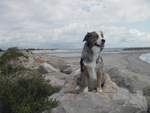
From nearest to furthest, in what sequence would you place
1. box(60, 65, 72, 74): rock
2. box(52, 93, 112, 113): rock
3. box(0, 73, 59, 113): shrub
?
1. box(52, 93, 112, 113): rock
2. box(0, 73, 59, 113): shrub
3. box(60, 65, 72, 74): rock

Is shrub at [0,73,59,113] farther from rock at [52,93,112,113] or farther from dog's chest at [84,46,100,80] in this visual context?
dog's chest at [84,46,100,80]

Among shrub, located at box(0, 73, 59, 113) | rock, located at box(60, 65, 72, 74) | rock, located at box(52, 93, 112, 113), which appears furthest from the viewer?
rock, located at box(60, 65, 72, 74)

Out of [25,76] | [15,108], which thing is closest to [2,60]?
[25,76]

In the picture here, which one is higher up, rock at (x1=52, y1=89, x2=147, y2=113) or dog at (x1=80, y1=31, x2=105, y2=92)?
dog at (x1=80, y1=31, x2=105, y2=92)

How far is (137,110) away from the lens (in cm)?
1065

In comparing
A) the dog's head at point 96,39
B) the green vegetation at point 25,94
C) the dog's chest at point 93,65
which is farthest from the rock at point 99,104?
the dog's head at point 96,39

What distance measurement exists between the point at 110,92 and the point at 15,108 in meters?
2.66

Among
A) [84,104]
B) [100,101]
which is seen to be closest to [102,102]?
[100,101]

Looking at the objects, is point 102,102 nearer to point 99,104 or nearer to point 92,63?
point 99,104

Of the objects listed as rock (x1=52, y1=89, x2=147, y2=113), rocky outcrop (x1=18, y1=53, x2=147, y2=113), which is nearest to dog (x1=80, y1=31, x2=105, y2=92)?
rocky outcrop (x1=18, y1=53, x2=147, y2=113)

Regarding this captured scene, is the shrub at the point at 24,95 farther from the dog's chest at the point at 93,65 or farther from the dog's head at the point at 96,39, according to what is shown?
the dog's head at the point at 96,39

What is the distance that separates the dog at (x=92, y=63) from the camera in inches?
415

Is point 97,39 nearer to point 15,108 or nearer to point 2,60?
point 15,108

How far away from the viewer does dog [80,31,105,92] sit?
34.6 feet
